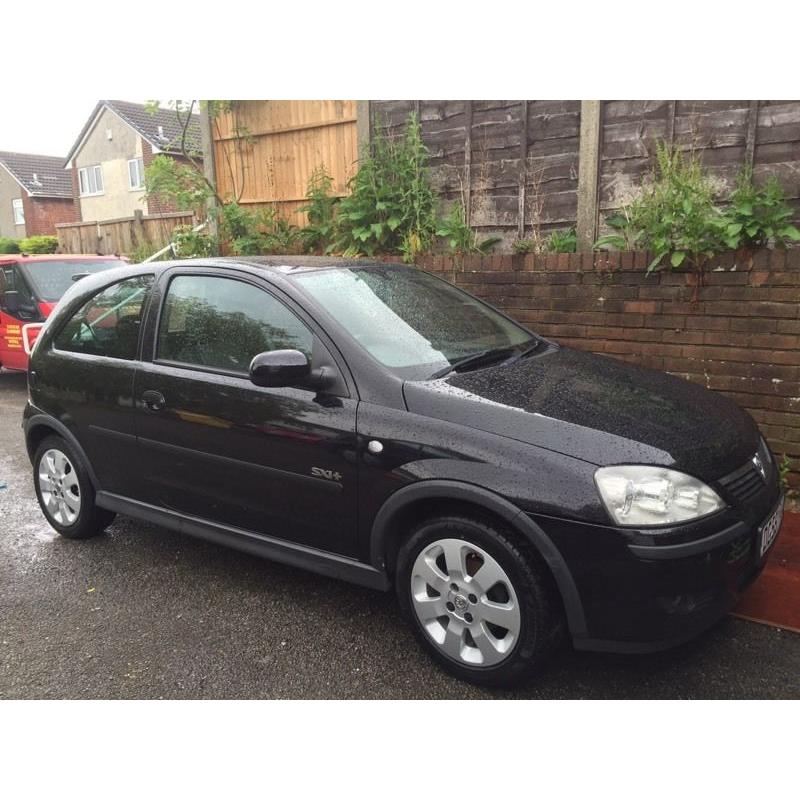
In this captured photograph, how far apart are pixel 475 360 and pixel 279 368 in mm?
941

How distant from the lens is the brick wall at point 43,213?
37.7 m

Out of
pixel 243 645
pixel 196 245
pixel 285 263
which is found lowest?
pixel 243 645

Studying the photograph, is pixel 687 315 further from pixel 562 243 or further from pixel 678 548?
pixel 678 548

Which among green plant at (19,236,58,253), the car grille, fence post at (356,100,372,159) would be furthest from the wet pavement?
green plant at (19,236,58,253)

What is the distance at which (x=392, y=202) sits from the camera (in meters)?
6.62

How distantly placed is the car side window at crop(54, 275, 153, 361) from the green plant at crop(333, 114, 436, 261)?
2.95 meters

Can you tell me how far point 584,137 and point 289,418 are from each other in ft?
12.7

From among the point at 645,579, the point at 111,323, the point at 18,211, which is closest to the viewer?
the point at 645,579

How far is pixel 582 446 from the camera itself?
2.51 metres

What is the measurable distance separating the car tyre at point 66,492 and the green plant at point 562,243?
12.9 feet

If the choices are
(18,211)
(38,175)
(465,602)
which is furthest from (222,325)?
(38,175)

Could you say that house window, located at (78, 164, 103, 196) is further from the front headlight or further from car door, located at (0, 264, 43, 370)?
the front headlight

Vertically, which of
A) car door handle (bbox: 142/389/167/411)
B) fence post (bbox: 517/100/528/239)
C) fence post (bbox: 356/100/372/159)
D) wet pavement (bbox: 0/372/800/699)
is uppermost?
fence post (bbox: 356/100/372/159)

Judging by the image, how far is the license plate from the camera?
2721 mm
